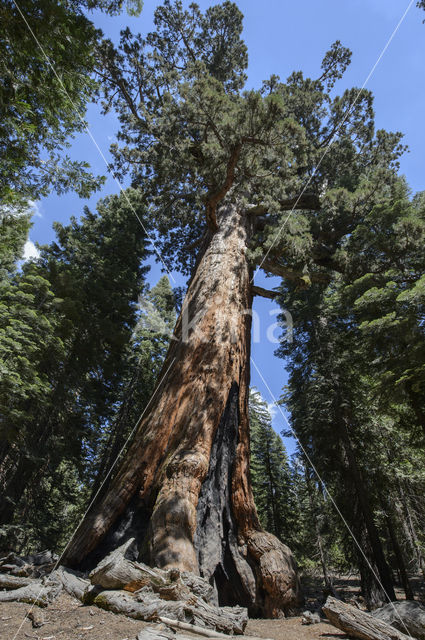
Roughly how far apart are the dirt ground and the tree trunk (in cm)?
79

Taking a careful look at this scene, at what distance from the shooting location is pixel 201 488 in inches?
163

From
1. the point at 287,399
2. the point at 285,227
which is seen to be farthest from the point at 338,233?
the point at 287,399

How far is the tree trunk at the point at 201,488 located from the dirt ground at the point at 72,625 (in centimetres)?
79

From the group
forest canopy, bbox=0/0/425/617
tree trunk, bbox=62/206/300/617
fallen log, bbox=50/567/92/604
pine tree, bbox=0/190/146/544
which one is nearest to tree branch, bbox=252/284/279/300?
forest canopy, bbox=0/0/425/617

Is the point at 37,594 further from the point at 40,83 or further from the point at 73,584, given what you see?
the point at 40,83

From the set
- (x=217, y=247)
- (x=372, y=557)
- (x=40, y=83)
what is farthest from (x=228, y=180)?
(x=372, y=557)

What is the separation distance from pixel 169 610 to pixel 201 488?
1689 mm

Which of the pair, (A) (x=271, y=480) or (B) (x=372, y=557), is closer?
(B) (x=372, y=557)

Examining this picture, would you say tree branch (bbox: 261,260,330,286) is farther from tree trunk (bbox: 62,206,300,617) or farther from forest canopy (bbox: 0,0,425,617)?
tree trunk (bbox: 62,206,300,617)

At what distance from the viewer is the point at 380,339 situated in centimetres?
616

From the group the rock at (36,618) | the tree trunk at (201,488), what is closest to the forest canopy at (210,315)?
the tree trunk at (201,488)

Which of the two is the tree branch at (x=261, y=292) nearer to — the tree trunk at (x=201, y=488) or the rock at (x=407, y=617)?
the tree trunk at (x=201, y=488)

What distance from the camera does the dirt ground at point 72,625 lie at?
216 centimetres

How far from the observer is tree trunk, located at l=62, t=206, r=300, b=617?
3662 millimetres
